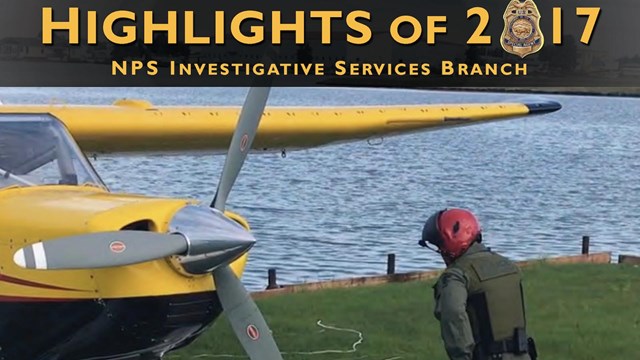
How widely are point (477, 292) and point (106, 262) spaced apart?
1830 mm

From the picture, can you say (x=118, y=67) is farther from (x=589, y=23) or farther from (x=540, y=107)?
(x=540, y=107)

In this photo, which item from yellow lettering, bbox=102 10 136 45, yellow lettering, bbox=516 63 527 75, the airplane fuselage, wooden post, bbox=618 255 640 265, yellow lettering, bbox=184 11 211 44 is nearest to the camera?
the airplane fuselage

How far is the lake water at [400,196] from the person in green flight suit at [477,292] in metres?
7.18

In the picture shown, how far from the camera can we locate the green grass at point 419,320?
8898 mm

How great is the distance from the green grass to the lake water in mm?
2940

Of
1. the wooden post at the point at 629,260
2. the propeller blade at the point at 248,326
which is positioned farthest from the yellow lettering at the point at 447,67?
the propeller blade at the point at 248,326

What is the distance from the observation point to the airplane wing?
1069cm

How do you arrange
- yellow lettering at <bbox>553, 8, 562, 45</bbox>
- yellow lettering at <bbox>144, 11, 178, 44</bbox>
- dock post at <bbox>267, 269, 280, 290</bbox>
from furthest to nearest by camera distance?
yellow lettering at <bbox>144, 11, 178, 44</bbox>
yellow lettering at <bbox>553, 8, 562, 45</bbox>
dock post at <bbox>267, 269, 280, 290</bbox>

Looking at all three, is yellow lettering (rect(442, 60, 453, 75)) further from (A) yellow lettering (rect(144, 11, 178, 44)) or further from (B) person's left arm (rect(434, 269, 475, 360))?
(B) person's left arm (rect(434, 269, 475, 360))

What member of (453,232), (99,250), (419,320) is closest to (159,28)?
(419,320)

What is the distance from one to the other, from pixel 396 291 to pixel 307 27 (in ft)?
138

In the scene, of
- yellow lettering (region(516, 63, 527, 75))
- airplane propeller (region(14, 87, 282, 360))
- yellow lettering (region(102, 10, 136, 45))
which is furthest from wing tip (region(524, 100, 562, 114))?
yellow lettering (region(516, 63, 527, 75))

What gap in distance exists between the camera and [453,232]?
562 cm

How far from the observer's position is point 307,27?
52.8 metres
